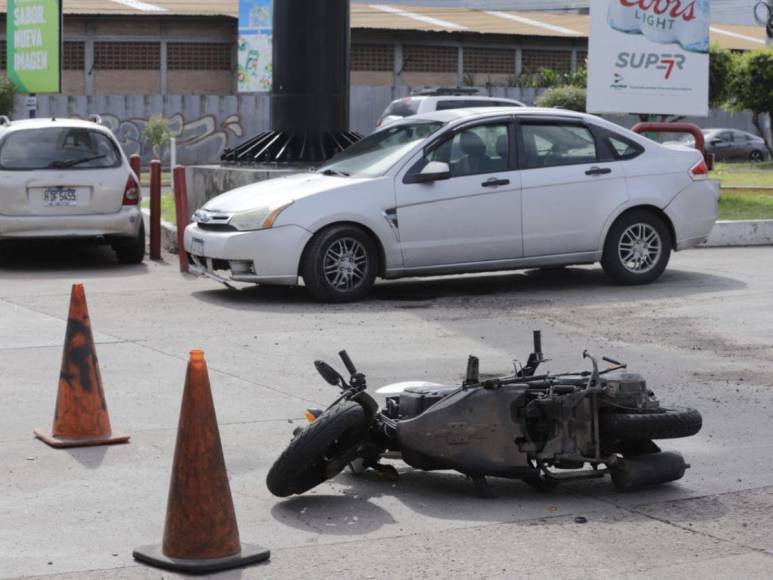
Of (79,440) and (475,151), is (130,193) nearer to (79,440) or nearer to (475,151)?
(475,151)

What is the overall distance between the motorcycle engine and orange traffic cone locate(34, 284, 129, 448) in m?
2.57

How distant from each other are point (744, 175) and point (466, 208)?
54.5ft

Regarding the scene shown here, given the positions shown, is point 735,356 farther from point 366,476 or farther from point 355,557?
point 355,557

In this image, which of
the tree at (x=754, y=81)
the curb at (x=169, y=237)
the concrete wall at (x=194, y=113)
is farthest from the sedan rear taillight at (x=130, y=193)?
the concrete wall at (x=194, y=113)

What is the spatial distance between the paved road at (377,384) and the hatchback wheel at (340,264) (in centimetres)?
30

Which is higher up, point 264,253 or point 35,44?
point 35,44

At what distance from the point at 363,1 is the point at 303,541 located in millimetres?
52257

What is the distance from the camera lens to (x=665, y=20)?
64.5 ft

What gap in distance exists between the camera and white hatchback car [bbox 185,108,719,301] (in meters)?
12.1

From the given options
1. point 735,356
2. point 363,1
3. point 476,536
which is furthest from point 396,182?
point 363,1

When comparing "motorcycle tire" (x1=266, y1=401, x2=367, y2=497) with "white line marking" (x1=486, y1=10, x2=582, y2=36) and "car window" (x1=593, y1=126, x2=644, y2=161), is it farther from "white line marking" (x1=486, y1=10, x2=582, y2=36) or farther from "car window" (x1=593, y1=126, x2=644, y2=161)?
"white line marking" (x1=486, y1=10, x2=582, y2=36)

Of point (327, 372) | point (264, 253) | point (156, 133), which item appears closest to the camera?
point (327, 372)

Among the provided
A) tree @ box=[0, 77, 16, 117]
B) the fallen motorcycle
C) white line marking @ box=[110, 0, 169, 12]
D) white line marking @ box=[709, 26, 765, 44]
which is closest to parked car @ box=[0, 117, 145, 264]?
the fallen motorcycle

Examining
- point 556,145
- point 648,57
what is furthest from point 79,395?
point 648,57
